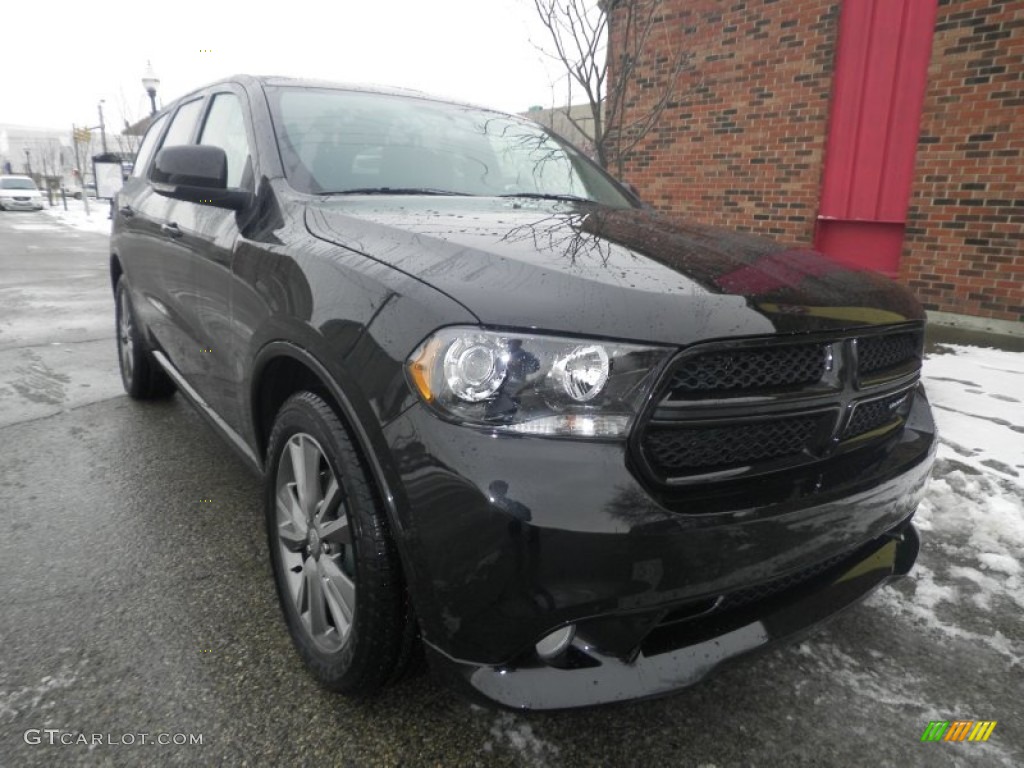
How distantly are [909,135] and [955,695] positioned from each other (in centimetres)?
601

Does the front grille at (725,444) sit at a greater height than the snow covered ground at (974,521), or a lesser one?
greater

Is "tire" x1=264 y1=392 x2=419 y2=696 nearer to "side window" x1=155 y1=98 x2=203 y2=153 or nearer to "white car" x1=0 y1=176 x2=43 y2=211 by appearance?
"side window" x1=155 y1=98 x2=203 y2=153

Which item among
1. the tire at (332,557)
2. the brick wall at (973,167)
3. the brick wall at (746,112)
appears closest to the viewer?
the tire at (332,557)

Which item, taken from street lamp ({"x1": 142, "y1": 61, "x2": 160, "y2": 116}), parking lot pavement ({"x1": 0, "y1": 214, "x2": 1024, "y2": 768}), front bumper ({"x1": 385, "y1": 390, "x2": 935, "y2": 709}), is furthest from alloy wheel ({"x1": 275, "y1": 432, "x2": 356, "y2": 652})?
street lamp ({"x1": 142, "y1": 61, "x2": 160, "y2": 116})

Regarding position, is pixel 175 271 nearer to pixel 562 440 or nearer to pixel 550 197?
pixel 550 197

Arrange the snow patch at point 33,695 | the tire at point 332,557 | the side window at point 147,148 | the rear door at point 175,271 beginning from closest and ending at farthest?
the tire at point 332,557, the snow patch at point 33,695, the rear door at point 175,271, the side window at point 147,148

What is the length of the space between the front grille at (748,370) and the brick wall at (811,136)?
569 cm

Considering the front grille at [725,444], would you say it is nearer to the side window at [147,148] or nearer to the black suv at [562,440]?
the black suv at [562,440]

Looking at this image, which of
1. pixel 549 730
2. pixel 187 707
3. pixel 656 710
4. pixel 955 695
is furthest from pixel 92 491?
pixel 955 695

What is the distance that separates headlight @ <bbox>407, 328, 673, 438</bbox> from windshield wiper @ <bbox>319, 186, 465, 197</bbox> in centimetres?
116

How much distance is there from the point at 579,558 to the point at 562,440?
224 millimetres

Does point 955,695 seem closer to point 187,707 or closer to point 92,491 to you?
point 187,707

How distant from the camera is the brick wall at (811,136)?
19.3 feet

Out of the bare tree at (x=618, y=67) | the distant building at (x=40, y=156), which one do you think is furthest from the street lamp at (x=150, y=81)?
the distant building at (x=40, y=156)
